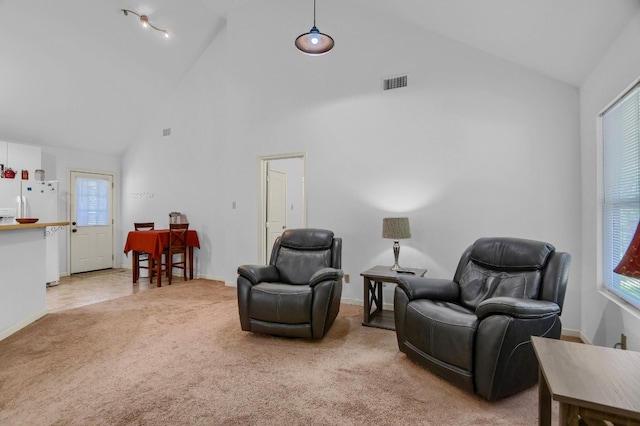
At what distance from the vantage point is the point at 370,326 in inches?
127

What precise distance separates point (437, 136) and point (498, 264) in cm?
162

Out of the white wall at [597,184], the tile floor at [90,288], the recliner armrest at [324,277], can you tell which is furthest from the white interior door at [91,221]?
the white wall at [597,184]

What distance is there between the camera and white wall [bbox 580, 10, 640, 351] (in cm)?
200

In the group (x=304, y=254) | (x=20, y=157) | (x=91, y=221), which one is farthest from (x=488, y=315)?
(x=91, y=221)

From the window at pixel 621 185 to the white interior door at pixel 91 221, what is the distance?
294 inches

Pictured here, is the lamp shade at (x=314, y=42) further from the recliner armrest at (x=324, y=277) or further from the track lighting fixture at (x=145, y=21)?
the track lighting fixture at (x=145, y=21)

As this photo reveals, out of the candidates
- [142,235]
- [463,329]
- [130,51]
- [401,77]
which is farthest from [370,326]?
[130,51]

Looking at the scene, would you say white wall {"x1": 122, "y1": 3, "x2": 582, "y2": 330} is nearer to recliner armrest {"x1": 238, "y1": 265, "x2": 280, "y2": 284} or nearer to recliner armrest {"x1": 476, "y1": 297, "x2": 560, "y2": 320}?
recliner armrest {"x1": 238, "y1": 265, "x2": 280, "y2": 284}

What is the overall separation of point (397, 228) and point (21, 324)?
383cm

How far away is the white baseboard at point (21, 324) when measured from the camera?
283cm

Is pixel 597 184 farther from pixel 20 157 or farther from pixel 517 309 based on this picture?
pixel 20 157

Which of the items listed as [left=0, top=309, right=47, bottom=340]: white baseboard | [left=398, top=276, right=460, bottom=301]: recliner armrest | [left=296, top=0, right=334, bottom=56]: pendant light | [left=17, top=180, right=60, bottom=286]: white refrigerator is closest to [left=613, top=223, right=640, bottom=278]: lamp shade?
[left=398, top=276, right=460, bottom=301]: recliner armrest

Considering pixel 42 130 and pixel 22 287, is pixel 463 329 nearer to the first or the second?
pixel 22 287

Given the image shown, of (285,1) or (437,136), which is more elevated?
(285,1)
